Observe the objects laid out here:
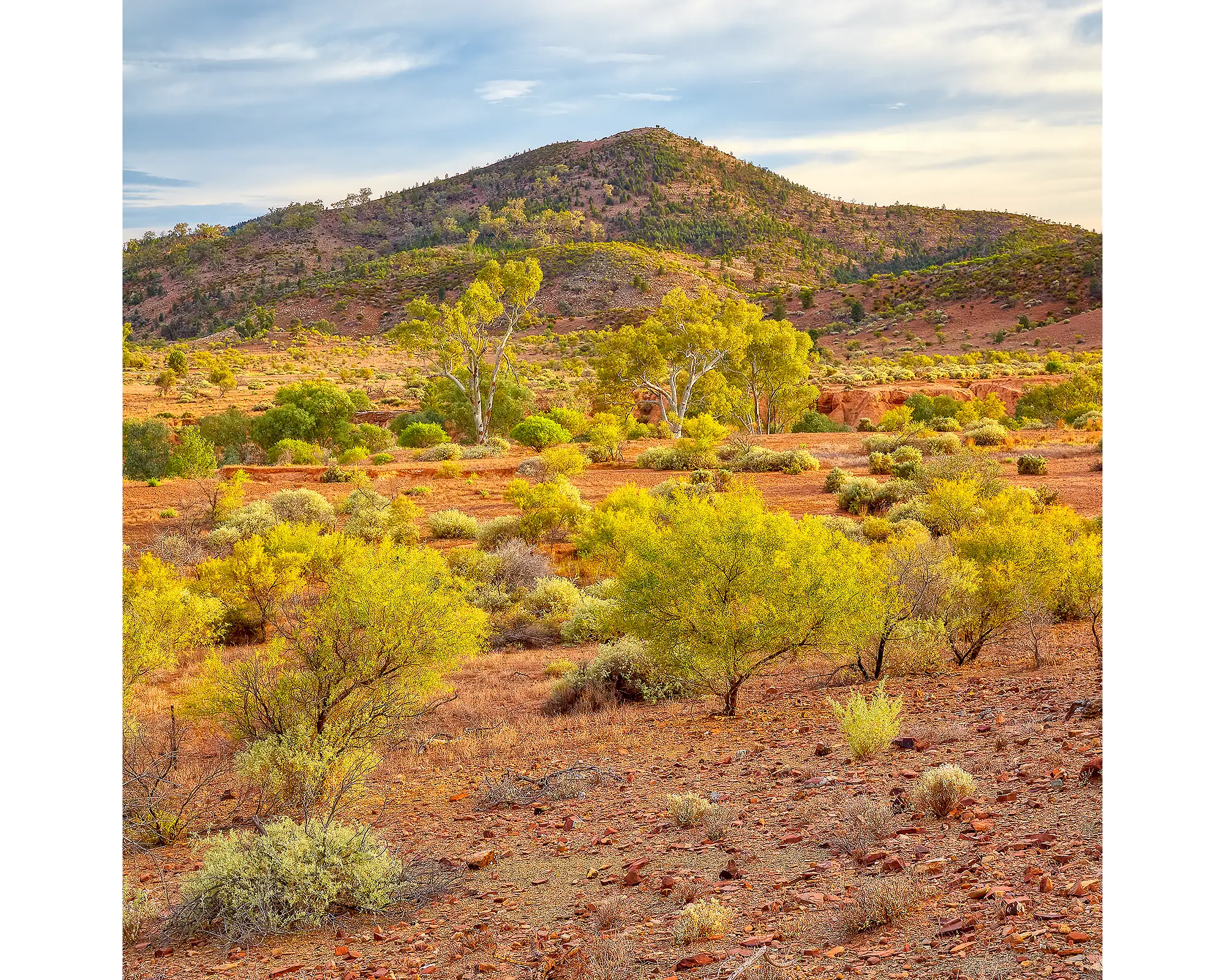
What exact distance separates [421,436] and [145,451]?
34.9 ft

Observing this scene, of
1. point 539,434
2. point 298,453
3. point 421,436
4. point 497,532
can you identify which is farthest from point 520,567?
point 421,436

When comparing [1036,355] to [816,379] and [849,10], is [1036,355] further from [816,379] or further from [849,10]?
[849,10]

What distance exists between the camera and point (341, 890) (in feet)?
18.3

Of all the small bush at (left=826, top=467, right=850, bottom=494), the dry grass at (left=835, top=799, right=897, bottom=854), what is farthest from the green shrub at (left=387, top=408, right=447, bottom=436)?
the dry grass at (left=835, top=799, right=897, bottom=854)

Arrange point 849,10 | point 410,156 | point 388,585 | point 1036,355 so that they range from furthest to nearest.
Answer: point 1036,355, point 388,585, point 410,156, point 849,10

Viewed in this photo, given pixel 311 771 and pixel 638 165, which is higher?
pixel 638 165

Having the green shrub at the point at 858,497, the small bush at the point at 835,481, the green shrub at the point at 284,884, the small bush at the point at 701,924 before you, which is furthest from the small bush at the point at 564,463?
the small bush at the point at 701,924

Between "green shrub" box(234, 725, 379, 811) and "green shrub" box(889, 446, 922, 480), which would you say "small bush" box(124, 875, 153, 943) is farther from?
"green shrub" box(889, 446, 922, 480)

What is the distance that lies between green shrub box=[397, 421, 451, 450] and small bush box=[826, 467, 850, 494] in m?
17.2
